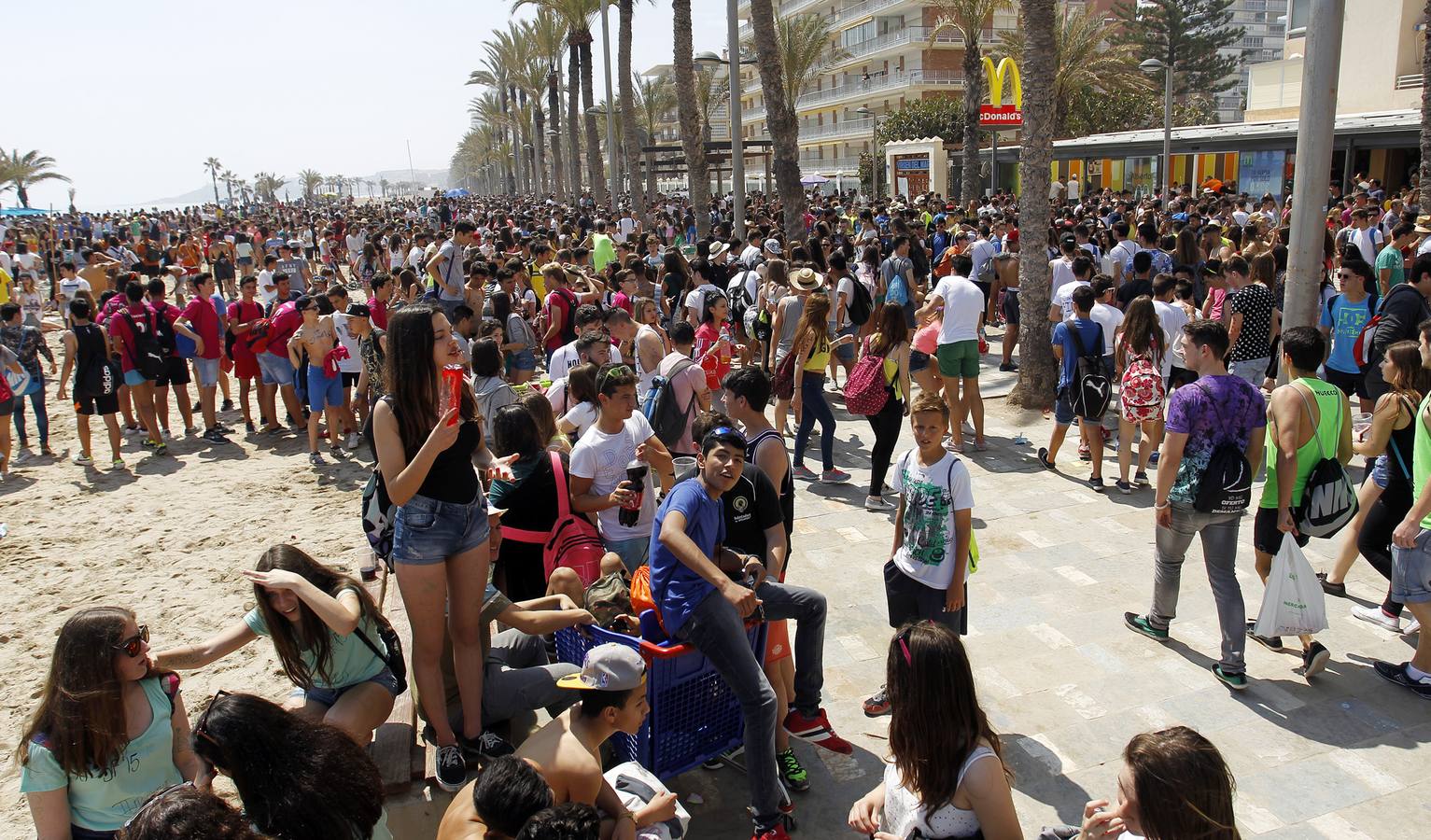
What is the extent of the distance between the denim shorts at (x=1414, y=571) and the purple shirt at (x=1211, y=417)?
2.77ft

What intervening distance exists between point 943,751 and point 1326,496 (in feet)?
11.0

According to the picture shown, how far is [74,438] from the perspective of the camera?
11648mm

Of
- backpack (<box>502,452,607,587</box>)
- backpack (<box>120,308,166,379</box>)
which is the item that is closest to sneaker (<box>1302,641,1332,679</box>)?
backpack (<box>502,452,607,587</box>)

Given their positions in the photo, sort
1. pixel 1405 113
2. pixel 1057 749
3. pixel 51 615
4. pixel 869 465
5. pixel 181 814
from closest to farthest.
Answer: pixel 181 814, pixel 1057 749, pixel 51 615, pixel 869 465, pixel 1405 113

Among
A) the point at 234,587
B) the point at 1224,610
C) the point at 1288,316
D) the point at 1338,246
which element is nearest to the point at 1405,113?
the point at 1338,246

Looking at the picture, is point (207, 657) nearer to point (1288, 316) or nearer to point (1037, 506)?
point (1037, 506)

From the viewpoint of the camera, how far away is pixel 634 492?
4559mm

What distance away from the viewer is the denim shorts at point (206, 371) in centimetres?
1084

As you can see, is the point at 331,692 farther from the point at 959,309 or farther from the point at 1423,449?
the point at 959,309

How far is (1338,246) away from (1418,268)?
21.0 ft

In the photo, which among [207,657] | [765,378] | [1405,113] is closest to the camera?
[207,657]

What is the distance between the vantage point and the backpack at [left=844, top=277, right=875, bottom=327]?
1014 cm

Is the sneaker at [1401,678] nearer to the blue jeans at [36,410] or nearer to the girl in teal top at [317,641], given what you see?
the girl in teal top at [317,641]

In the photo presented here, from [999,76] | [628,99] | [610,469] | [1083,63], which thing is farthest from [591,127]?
[610,469]
